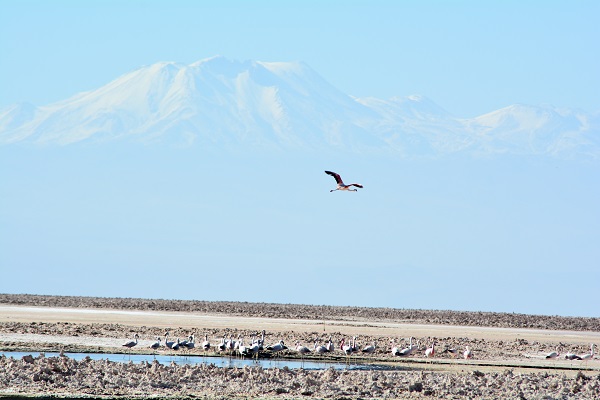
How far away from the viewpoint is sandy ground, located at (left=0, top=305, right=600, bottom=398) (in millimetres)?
22359

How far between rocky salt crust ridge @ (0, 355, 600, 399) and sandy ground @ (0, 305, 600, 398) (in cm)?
3

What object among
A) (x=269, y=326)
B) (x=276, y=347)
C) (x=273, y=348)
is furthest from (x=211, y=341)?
(x=269, y=326)

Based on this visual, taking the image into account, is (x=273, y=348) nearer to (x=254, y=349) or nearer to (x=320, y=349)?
(x=254, y=349)

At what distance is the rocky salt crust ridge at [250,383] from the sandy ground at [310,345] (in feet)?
0.10

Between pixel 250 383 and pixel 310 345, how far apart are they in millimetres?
12934

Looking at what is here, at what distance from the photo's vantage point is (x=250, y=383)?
23156mm

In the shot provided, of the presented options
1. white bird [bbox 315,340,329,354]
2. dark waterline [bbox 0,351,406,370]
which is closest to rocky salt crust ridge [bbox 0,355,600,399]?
dark waterline [bbox 0,351,406,370]

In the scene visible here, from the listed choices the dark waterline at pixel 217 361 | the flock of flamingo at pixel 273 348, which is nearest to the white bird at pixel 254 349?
the flock of flamingo at pixel 273 348

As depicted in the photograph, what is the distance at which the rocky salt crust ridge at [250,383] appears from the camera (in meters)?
21.8

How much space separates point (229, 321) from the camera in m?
52.5

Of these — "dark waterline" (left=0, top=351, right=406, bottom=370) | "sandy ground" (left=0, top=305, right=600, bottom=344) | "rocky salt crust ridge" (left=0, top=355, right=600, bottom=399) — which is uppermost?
"sandy ground" (left=0, top=305, right=600, bottom=344)

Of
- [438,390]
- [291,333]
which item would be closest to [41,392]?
[438,390]

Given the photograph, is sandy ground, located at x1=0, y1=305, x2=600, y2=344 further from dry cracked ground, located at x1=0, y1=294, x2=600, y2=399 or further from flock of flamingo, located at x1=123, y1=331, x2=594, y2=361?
flock of flamingo, located at x1=123, y1=331, x2=594, y2=361

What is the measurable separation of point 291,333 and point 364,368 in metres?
13.7
